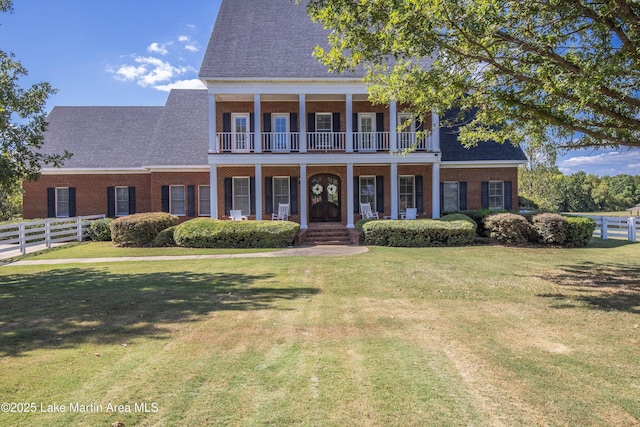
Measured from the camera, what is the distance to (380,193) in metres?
19.7

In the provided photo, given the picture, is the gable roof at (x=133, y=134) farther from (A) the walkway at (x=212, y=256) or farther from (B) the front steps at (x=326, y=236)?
(A) the walkway at (x=212, y=256)

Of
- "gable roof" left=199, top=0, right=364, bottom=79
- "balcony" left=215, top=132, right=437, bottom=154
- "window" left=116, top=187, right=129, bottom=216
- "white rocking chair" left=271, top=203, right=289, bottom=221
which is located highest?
"gable roof" left=199, top=0, right=364, bottom=79

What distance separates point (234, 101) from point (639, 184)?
93.4 metres

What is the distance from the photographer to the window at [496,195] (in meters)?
20.7

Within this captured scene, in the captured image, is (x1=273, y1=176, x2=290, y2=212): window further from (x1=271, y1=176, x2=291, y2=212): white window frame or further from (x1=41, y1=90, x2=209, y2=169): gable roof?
(x1=41, y1=90, x2=209, y2=169): gable roof

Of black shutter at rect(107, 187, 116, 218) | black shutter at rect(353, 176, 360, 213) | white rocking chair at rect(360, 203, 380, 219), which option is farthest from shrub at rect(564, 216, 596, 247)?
black shutter at rect(107, 187, 116, 218)

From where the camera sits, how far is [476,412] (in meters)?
3.13

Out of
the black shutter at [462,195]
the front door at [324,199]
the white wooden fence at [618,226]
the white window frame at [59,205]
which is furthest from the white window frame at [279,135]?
the white wooden fence at [618,226]

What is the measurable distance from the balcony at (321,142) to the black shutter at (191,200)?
2995 mm

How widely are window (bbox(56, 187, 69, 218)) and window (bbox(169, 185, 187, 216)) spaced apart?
611cm

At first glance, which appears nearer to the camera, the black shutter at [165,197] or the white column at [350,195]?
the white column at [350,195]

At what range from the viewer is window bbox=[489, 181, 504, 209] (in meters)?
20.7

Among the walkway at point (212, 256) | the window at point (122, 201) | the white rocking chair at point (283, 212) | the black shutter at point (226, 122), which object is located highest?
the black shutter at point (226, 122)

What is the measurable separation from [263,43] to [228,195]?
25.9 feet
